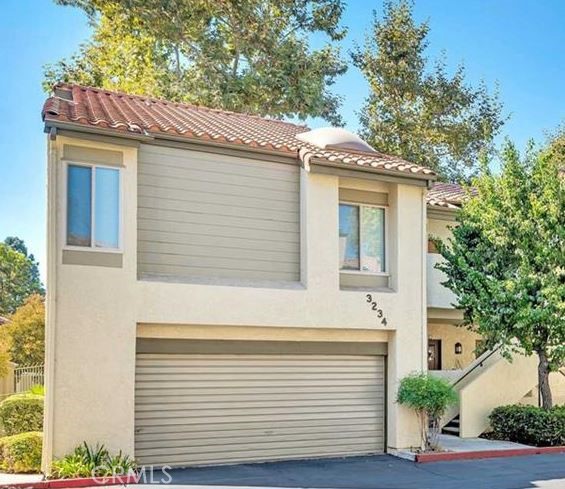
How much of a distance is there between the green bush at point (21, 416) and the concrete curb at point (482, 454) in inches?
318

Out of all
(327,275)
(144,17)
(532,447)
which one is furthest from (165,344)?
(144,17)

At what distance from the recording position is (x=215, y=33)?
2761 centimetres

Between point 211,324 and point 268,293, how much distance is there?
1.34 meters

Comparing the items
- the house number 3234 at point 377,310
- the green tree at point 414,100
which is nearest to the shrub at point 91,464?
the house number 3234 at point 377,310

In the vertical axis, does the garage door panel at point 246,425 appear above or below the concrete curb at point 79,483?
above

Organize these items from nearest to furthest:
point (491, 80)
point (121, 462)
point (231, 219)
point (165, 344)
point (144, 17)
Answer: point (121, 462), point (165, 344), point (231, 219), point (144, 17), point (491, 80)

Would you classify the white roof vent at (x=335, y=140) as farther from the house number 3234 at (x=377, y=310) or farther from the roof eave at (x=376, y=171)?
the house number 3234 at (x=377, y=310)

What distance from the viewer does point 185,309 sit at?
41.8ft

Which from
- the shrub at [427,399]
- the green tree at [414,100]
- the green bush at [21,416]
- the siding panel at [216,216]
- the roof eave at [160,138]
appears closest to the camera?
the roof eave at [160,138]

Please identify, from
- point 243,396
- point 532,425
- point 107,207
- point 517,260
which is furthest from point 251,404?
→ point 517,260

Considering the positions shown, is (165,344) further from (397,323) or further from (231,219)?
(397,323)

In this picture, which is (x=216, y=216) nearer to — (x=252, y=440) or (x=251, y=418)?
(x=251, y=418)

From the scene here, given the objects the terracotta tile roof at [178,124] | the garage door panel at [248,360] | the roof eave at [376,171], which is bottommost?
the garage door panel at [248,360]

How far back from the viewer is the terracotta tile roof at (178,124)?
40.8 feet
